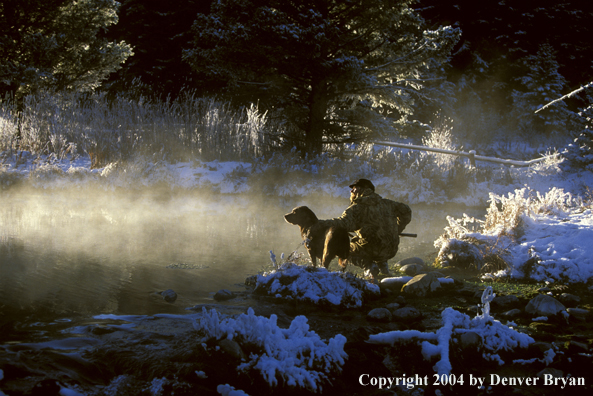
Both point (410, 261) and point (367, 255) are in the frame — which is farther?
point (410, 261)

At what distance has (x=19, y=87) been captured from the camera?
44.6ft

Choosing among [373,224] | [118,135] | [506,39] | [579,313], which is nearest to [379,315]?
[373,224]

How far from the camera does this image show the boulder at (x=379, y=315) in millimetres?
4090

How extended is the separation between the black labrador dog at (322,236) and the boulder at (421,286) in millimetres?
745

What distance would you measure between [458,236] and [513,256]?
109 cm

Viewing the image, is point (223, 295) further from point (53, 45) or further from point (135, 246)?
point (53, 45)

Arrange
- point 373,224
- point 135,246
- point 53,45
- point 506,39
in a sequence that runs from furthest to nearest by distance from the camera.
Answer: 1. point 506,39
2. point 53,45
3. point 135,246
4. point 373,224

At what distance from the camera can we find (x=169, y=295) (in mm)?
4527

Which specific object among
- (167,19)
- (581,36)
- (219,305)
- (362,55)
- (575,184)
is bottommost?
(219,305)

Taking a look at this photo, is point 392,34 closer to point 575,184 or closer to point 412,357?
point 575,184

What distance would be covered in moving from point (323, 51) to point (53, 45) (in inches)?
304

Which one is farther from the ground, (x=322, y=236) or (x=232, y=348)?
(x=322, y=236)

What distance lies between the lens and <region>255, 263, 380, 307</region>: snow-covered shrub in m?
4.57

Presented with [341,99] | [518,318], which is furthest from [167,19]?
[518,318]
